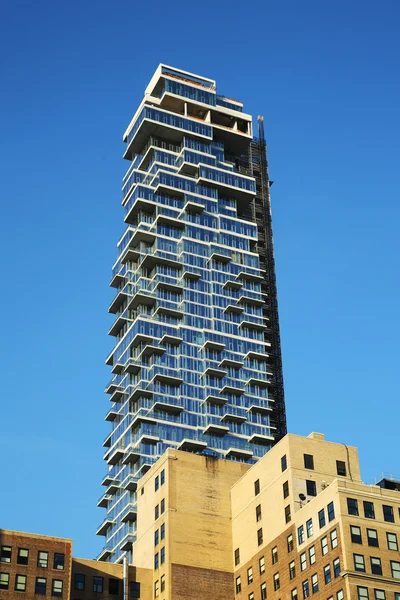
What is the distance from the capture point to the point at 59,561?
153125 millimetres

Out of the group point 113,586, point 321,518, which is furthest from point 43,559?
point 321,518

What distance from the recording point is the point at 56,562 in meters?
153

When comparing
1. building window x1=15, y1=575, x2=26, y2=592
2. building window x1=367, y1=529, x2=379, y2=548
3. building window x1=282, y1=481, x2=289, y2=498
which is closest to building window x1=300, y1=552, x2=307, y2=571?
building window x1=282, y1=481, x2=289, y2=498

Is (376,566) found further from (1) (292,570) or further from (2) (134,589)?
(2) (134,589)

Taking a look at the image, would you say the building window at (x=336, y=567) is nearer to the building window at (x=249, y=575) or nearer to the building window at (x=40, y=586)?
the building window at (x=249, y=575)

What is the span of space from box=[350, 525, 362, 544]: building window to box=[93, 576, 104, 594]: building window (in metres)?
41.8

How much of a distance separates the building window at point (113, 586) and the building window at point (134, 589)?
7.20 feet

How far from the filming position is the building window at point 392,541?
138 meters

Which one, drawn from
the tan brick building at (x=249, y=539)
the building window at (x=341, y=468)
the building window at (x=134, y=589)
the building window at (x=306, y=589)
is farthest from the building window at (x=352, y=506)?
the building window at (x=134, y=589)

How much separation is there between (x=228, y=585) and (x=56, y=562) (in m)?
25.9

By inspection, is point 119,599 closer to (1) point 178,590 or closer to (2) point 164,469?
(1) point 178,590

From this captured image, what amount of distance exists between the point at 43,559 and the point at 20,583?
461 cm

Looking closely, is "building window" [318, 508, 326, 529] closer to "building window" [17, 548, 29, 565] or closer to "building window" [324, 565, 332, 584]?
"building window" [324, 565, 332, 584]

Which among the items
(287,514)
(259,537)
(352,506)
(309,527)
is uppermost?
(259,537)
